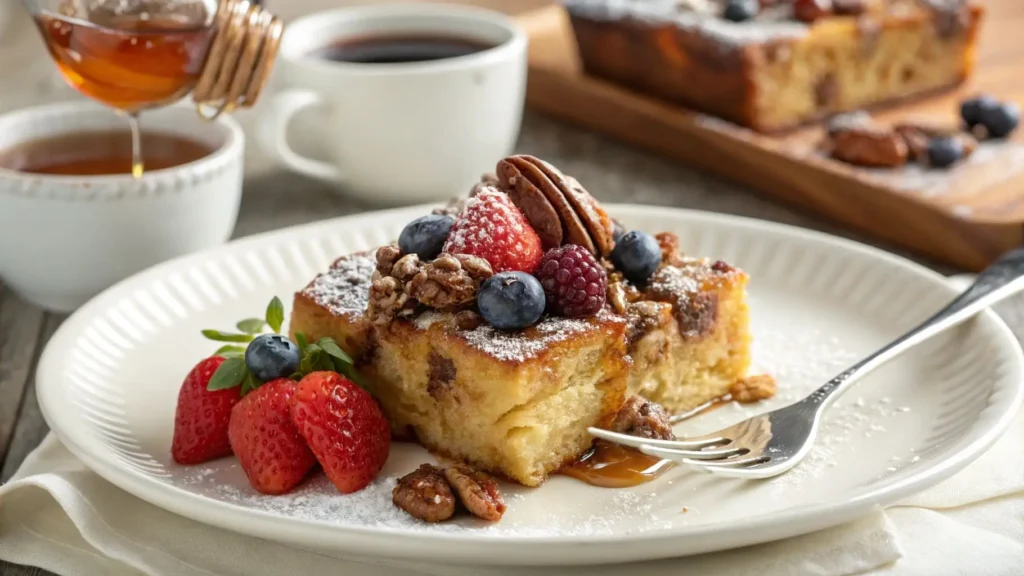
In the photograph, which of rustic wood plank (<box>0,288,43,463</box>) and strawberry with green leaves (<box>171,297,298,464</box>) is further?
rustic wood plank (<box>0,288,43,463</box>)

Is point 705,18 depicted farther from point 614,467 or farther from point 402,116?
point 614,467

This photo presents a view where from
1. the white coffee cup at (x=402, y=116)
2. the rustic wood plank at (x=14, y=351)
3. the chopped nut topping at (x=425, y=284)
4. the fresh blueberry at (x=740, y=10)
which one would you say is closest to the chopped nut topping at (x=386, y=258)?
the chopped nut topping at (x=425, y=284)

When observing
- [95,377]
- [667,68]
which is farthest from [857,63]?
[95,377]

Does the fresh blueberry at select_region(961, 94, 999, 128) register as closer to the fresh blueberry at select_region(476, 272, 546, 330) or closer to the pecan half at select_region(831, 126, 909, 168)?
the pecan half at select_region(831, 126, 909, 168)

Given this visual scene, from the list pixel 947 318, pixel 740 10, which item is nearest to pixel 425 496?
pixel 947 318

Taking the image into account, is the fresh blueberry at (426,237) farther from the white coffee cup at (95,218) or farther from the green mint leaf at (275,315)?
the white coffee cup at (95,218)

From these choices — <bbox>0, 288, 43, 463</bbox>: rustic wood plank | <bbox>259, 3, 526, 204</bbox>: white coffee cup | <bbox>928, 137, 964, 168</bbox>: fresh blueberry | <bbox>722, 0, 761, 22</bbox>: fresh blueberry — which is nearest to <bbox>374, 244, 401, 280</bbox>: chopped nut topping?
<bbox>0, 288, 43, 463</bbox>: rustic wood plank
